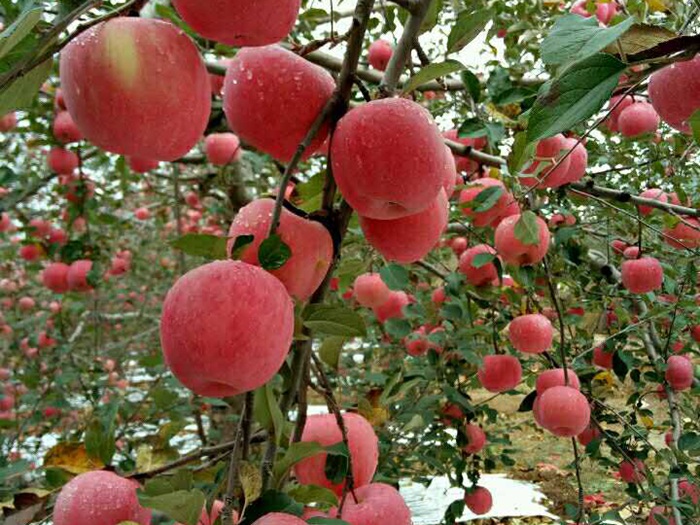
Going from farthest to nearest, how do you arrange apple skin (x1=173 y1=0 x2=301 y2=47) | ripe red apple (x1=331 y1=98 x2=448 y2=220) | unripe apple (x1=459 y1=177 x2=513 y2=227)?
unripe apple (x1=459 y1=177 x2=513 y2=227) < ripe red apple (x1=331 y1=98 x2=448 y2=220) < apple skin (x1=173 y1=0 x2=301 y2=47)

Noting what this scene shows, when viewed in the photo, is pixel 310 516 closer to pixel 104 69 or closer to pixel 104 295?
pixel 104 69

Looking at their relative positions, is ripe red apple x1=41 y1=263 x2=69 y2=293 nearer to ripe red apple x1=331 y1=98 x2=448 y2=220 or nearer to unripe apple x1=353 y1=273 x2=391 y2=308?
unripe apple x1=353 y1=273 x2=391 y2=308

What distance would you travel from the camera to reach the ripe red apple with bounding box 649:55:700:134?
599 mm

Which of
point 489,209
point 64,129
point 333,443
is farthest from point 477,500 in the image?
point 64,129

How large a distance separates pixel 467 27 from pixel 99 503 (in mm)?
805

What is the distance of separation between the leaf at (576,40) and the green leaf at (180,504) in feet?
1.55

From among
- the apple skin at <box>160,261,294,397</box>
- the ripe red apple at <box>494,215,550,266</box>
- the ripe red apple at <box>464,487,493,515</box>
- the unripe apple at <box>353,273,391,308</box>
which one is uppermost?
the apple skin at <box>160,261,294,397</box>

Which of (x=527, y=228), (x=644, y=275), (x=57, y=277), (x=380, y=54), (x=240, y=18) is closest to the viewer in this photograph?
(x=240, y=18)

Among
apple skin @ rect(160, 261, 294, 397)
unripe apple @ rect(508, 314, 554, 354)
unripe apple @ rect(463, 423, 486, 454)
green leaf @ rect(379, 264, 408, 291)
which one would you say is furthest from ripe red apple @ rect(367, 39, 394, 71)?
apple skin @ rect(160, 261, 294, 397)

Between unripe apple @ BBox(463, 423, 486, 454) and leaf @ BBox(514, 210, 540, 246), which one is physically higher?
leaf @ BBox(514, 210, 540, 246)

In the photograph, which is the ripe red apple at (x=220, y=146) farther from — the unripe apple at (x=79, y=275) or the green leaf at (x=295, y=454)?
the green leaf at (x=295, y=454)

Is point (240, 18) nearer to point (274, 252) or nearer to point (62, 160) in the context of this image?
point (274, 252)

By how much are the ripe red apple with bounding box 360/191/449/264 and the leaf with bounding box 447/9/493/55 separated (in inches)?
9.9

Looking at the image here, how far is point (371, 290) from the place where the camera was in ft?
6.82
